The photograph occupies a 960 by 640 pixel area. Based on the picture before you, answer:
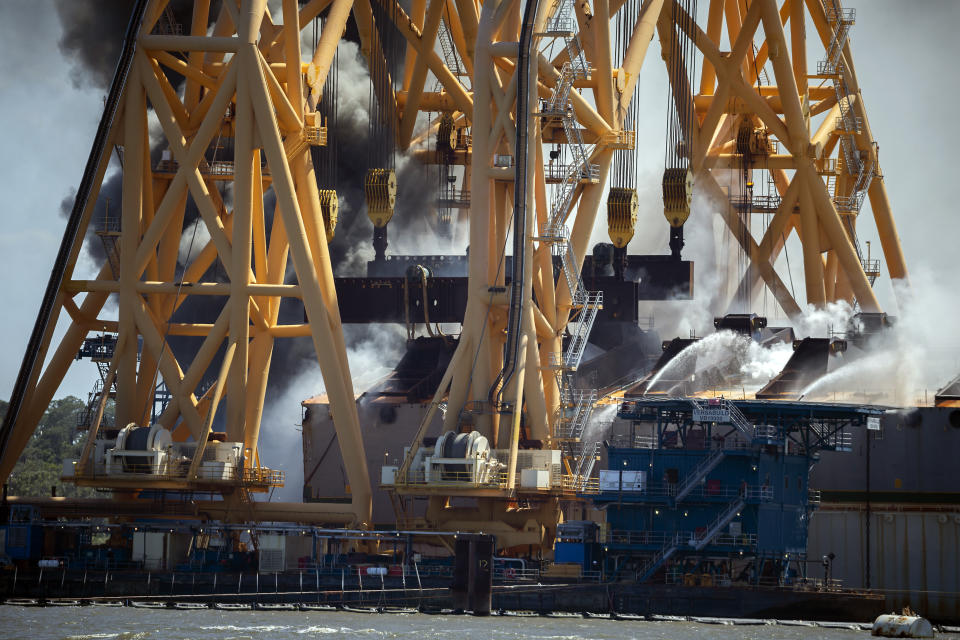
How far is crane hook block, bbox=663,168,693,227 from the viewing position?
78312 millimetres

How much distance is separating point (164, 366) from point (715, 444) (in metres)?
20.6

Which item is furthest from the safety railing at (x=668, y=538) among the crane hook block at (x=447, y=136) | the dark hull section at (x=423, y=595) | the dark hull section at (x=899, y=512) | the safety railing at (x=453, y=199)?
the safety railing at (x=453, y=199)

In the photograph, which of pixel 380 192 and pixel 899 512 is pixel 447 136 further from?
pixel 899 512

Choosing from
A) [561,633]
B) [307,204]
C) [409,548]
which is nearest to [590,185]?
[307,204]

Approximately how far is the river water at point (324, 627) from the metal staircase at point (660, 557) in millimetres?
3977

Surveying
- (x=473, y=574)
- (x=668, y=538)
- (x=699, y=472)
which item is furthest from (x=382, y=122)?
(x=473, y=574)

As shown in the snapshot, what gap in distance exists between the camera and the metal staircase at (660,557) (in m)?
61.6

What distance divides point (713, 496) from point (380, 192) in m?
21.0

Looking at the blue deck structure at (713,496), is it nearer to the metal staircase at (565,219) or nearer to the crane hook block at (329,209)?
the metal staircase at (565,219)

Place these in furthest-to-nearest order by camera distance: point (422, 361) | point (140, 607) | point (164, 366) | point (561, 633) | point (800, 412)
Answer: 1. point (422, 361)
2. point (164, 366)
3. point (800, 412)
4. point (140, 607)
5. point (561, 633)

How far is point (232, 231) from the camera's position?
68.7 meters

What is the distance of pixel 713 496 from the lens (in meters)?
62.0

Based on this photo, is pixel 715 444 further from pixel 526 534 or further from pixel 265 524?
pixel 265 524

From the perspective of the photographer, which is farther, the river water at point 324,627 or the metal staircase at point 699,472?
the metal staircase at point 699,472
